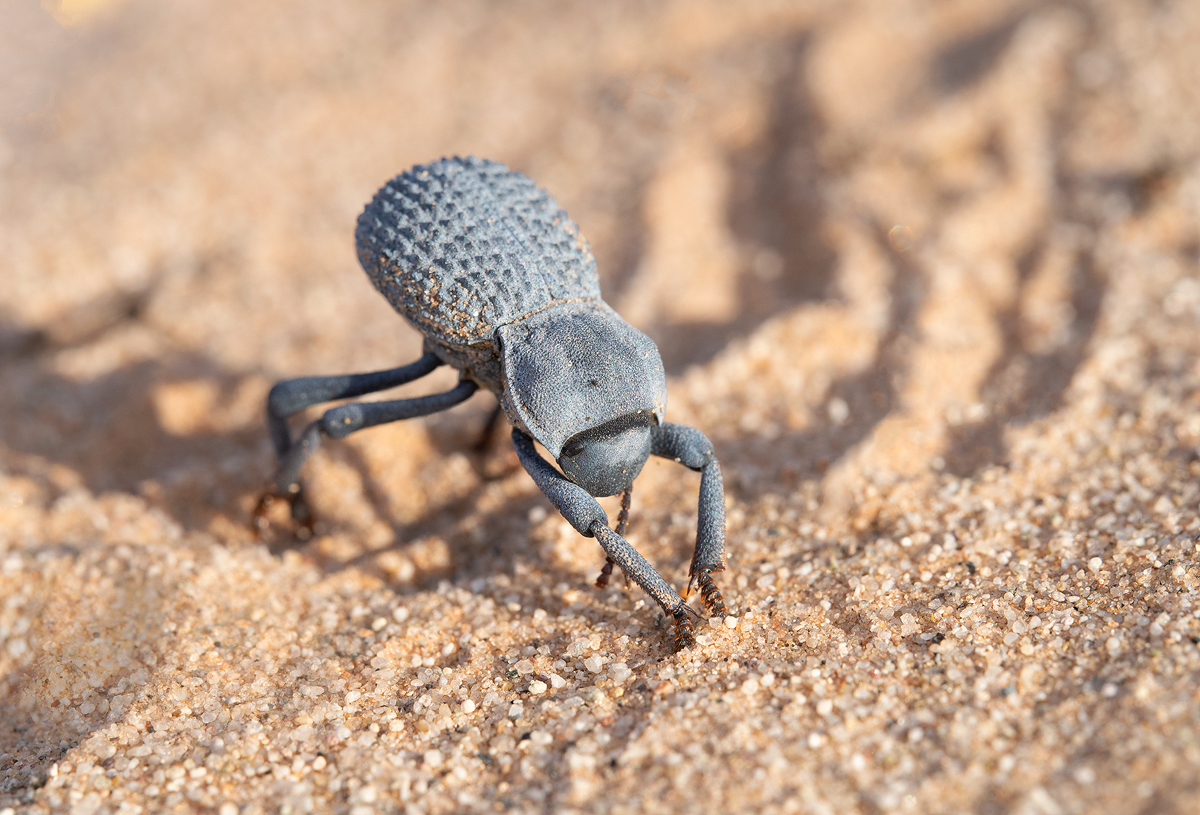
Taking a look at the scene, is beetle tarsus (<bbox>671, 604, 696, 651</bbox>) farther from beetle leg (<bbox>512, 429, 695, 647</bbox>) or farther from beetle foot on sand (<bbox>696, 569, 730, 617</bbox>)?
beetle foot on sand (<bbox>696, 569, 730, 617</bbox>)

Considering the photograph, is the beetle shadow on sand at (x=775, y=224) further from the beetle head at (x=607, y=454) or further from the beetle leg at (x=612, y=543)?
the beetle leg at (x=612, y=543)

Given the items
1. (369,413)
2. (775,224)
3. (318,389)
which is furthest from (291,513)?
(775,224)

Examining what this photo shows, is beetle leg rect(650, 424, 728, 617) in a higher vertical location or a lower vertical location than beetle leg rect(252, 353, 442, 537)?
lower

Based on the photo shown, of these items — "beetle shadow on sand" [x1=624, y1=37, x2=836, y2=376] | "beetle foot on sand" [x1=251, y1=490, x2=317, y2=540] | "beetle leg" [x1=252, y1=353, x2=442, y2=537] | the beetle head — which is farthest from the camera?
"beetle shadow on sand" [x1=624, y1=37, x2=836, y2=376]

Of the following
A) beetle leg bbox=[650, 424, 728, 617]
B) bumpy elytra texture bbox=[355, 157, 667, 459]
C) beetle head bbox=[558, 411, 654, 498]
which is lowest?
beetle leg bbox=[650, 424, 728, 617]

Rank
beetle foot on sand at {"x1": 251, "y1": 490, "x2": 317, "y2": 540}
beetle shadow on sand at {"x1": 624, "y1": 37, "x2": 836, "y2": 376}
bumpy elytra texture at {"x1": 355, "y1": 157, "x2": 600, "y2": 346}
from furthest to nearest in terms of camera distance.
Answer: beetle shadow on sand at {"x1": 624, "y1": 37, "x2": 836, "y2": 376}
beetle foot on sand at {"x1": 251, "y1": 490, "x2": 317, "y2": 540}
bumpy elytra texture at {"x1": 355, "y1": 157, "x2": 600, "y2": 346}

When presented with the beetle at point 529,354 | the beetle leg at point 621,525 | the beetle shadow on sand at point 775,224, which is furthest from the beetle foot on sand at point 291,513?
the beetle shadow on sand at point 775,224

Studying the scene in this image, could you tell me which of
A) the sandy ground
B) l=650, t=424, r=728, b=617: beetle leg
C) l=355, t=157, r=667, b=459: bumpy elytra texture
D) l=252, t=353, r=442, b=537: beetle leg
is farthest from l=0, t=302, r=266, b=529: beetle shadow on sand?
l=650, t=424, r=728, b=617: beetle leg
